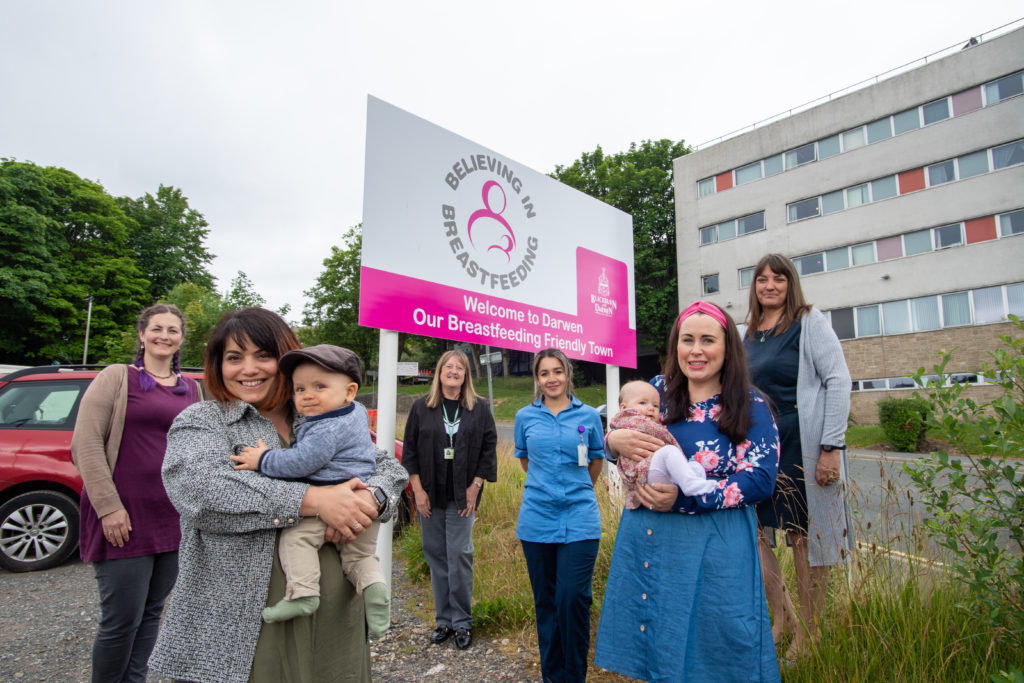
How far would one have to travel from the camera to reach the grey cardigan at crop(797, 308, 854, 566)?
267cm

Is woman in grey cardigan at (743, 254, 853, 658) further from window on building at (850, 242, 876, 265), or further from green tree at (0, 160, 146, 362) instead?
green tree at (0, 160, 146, 362)

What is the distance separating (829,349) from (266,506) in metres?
2.66

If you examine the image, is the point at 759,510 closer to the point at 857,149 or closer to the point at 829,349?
the point at 829,349

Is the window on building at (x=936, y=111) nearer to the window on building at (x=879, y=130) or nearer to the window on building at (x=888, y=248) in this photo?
the window on building at (x=879, y=130)

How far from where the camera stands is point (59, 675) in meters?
3.31

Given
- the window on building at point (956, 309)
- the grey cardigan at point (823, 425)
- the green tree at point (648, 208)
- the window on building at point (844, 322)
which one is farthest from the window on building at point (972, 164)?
the grey cardigan at point (823, 425)

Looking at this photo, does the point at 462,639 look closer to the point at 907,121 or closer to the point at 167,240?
the point at 907,121

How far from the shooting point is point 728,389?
2113 millimetres

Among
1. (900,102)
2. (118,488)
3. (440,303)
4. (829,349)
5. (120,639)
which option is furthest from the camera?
(900,102)

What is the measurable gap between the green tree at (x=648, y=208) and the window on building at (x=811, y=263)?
25.4 ft

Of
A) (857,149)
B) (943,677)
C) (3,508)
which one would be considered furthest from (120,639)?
(857,149)

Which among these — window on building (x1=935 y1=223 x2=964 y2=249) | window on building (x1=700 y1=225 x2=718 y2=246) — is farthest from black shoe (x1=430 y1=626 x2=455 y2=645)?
window on building (x1=700 y1=225 x2=718 y2=246)

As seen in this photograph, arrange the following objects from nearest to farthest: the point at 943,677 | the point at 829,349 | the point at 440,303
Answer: the point at 943,677, the point at 829,349, the point at 440,303

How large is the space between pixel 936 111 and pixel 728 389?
89.2 feet
